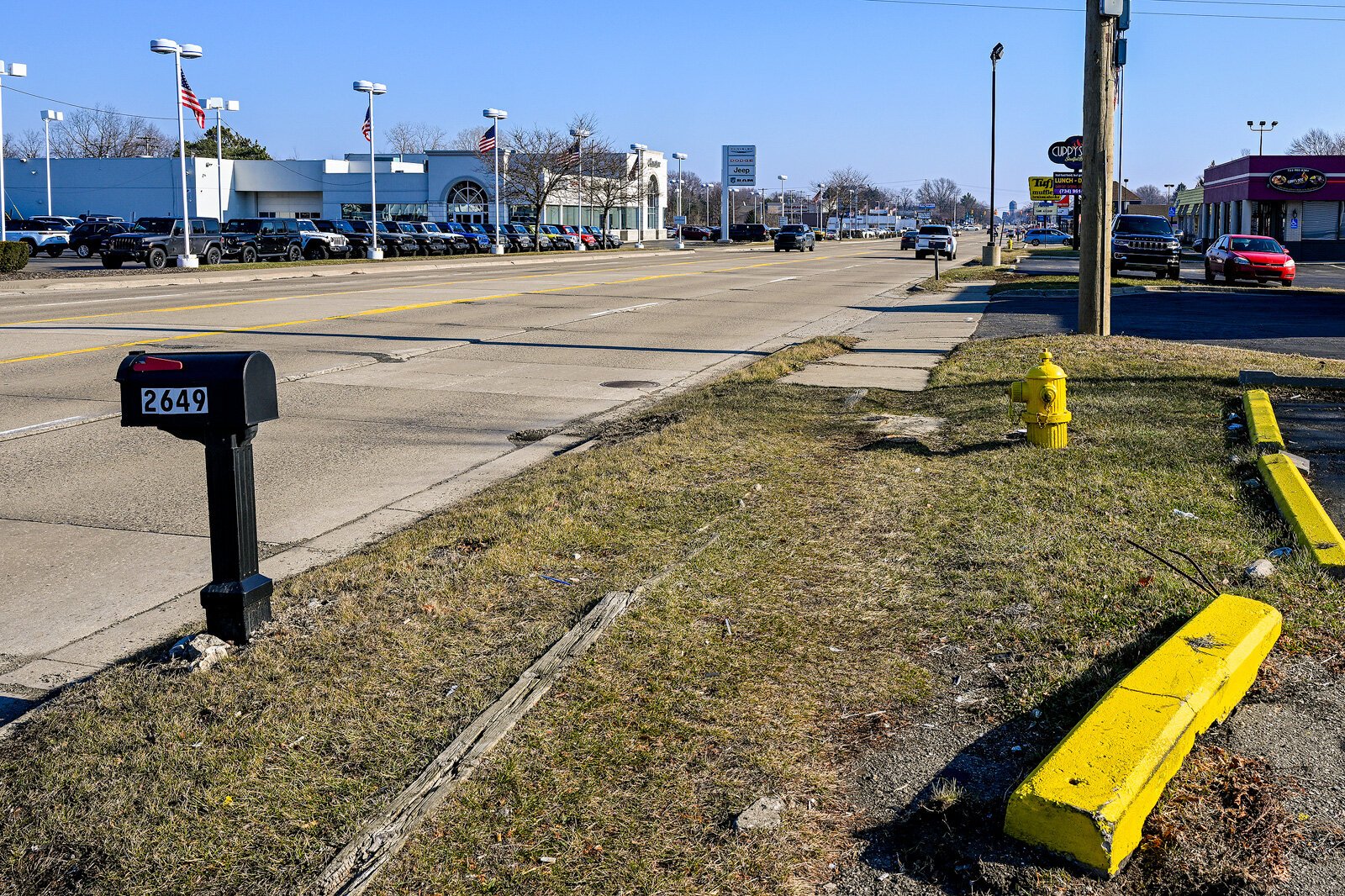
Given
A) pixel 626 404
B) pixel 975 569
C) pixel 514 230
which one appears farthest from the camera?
pixel 514 230

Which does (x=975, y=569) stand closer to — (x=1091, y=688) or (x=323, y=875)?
(x=1091, y=688)

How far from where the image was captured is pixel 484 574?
549 centimetres

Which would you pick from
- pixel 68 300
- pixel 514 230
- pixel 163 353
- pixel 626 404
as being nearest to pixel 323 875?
pixel 163 353

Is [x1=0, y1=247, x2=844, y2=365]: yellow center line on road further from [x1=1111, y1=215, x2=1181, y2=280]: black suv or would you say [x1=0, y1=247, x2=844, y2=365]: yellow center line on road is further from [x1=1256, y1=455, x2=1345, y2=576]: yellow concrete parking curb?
[x1=1111, y1=215, x2=1181, y2=280]: black suv

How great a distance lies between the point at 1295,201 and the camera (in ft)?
204

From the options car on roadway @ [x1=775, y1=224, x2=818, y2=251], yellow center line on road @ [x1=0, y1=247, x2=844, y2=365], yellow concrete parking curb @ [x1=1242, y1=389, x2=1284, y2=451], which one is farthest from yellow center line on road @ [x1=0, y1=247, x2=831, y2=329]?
car on roadway @ [x1=775, y1=224, x2=818, y2=251]

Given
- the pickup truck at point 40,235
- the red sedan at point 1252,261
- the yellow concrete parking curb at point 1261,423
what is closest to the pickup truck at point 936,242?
the red sedan at point 1252,261

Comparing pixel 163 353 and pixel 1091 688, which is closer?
pixel 1091 688

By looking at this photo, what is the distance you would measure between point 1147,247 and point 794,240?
36.9 m

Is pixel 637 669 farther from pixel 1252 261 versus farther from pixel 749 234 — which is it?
pixel 749 234

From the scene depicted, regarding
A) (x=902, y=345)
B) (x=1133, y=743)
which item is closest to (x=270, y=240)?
(x=902, y=345)

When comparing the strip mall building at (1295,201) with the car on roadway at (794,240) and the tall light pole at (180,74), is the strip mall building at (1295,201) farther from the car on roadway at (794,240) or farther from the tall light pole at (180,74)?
the tall light pole at (180,74)

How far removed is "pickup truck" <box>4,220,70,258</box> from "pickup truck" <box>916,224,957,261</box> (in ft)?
125

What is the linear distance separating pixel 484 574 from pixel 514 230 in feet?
221
